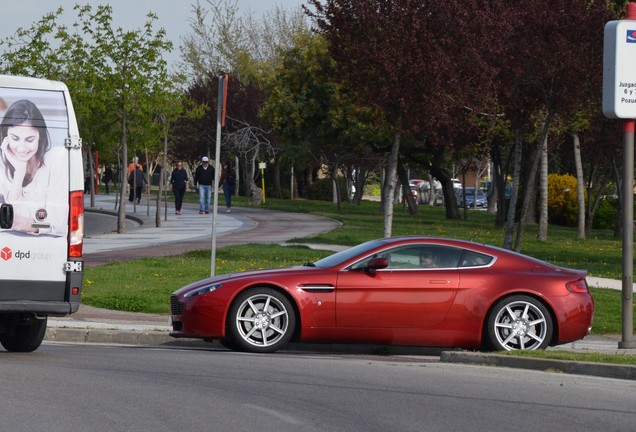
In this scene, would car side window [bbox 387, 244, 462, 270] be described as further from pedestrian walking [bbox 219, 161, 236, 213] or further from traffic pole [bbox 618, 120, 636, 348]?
pedestrian walking [bbox 219, 161, 236, 213]

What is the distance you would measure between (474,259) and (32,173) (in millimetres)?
4869

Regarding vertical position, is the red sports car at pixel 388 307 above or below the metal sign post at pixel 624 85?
Result: below

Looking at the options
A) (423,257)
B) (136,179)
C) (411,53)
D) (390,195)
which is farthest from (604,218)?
(423,257)

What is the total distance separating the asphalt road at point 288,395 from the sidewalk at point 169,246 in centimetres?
135

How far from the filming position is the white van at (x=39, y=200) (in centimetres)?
1173

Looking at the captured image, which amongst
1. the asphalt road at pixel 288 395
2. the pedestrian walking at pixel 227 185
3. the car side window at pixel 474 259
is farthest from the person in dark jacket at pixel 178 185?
the asphalt road at pixel 288 395

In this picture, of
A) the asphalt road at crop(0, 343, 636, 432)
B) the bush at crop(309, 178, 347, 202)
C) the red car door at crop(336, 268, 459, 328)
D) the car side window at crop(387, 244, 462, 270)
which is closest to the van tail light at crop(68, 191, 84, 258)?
the asphalt road at crop(0, 343, 636, 432)

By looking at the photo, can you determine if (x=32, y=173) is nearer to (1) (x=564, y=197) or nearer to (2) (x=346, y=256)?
(2) (x=346, y=256)

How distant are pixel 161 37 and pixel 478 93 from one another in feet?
40.4

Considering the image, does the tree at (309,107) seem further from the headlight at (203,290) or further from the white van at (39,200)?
the white van at (39,200)

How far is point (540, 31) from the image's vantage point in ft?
83.3

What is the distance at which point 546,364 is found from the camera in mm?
12398

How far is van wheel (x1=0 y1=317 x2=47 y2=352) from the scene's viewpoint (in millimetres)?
12984

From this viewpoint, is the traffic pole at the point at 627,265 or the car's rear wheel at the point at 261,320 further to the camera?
the traffic pole at the point at 627,265
